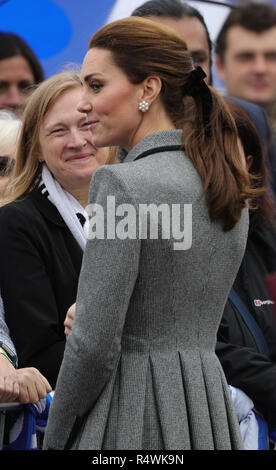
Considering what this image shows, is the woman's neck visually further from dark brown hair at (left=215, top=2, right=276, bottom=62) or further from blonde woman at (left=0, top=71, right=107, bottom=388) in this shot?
dark brown hair at (left=215, top=2, right=276, bottom=62)

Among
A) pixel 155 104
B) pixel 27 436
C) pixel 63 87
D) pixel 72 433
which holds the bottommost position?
pixel 27 436

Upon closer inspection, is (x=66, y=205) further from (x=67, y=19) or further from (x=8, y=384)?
(x=67, y=19)

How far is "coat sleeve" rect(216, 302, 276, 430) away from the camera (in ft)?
10.3

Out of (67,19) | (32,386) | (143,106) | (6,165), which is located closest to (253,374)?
(32,386)

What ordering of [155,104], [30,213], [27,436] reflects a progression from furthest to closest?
[30,213] → [27,436] → [155,104]

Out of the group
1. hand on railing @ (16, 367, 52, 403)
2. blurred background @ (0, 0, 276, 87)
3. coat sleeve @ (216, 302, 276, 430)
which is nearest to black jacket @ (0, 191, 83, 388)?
hand on railing @ (16, 367, 52, 403)

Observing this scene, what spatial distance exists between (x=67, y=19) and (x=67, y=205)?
168 cm

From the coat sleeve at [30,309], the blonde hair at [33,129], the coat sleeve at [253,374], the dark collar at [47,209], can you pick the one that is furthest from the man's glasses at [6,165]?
the coat sleeve at [253,374]

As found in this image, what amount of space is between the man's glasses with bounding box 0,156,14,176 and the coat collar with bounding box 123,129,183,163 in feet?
5.83

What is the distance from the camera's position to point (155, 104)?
247cm

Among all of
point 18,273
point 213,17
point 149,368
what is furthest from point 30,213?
point 213,17

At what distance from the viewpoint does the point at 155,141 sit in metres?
2.41

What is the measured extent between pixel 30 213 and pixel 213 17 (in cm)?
213

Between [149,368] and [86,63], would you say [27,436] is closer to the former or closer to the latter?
[149,368]
